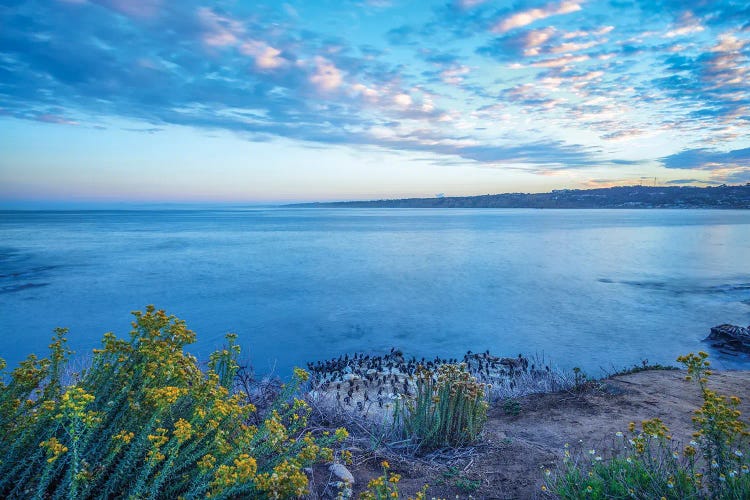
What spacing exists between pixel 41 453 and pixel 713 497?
482 centimetres

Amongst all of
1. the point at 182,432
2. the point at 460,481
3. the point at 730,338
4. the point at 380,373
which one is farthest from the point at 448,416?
the point at 730,338

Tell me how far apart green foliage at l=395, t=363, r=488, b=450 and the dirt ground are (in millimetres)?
Result: 274

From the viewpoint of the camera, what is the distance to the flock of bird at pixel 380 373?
29.5 ft

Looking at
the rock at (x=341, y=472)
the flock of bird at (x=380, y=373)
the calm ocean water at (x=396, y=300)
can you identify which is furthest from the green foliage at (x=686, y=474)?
the calm ocean water at (x=396, y=300)

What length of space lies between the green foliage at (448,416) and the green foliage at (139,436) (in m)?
2.20

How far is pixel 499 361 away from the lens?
12.1 metres

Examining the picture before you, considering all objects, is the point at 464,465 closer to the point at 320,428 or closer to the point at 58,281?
the point at 320,428

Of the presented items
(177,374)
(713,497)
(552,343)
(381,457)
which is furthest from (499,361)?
(177,374)

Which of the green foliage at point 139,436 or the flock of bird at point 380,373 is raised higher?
the green foliage at point 139,436

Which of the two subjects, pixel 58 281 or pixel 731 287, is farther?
pixel 58 281

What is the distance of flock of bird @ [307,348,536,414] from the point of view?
29.5 feet

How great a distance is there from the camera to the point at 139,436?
3121mm

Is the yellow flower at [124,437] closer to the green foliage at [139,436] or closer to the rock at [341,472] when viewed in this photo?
the green foliage at [139,436]

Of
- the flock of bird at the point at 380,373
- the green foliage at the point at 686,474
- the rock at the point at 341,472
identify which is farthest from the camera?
the flock of bird at the point at 380,373
